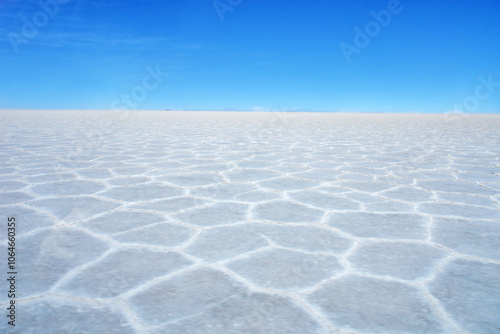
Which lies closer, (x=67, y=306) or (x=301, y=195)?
(x=67, y=306)

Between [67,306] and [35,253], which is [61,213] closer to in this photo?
[35,253]

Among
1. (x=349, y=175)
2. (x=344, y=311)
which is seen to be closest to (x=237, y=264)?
(x=344, y=311)

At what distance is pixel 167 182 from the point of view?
327 cm

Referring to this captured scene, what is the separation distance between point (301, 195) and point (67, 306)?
75.8 inches

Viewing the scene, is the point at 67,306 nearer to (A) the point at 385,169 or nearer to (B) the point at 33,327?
(B) the point at 33,327

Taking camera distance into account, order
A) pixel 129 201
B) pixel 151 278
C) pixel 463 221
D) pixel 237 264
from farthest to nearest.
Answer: pixel 129 201 → pixel 463 221 → pixel 237 264 → pixel 151 278

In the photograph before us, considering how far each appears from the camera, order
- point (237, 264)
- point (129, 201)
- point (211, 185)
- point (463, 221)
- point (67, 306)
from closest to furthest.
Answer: point (67, 306)
point (237, 264)
point (463, 221)
point (129, 201)
point (211, 185)

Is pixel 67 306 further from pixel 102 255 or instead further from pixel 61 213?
pixel 61 213

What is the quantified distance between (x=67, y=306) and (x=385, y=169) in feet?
12.0

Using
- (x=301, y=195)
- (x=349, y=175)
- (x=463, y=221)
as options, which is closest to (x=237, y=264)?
(x=301, y=195)

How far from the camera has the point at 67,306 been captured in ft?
4.15

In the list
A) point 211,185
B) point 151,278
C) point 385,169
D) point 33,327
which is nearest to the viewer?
point 33,327

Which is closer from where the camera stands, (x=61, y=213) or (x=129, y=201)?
(x=61, y=213)

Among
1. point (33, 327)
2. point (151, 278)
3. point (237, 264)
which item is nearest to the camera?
point (33, 327)
